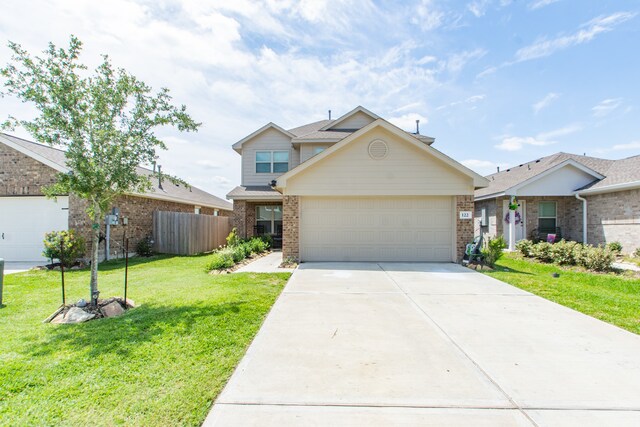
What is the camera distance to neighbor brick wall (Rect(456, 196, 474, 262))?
10.6 metres

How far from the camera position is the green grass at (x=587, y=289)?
17.7 feet

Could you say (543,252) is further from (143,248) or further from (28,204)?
(28,204)

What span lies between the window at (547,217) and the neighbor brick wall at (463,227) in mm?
7421

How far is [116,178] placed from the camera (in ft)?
17.3

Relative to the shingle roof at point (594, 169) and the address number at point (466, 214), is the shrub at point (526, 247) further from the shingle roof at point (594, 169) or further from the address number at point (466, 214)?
the address number at point (466, 214)

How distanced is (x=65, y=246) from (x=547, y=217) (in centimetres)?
2035

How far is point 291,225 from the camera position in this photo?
10844mm

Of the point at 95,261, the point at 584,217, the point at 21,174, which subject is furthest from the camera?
the point at 584,217

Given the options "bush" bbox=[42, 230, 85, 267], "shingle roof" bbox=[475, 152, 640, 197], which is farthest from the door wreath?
"bush" bbox=[42, 230, 85, 267]

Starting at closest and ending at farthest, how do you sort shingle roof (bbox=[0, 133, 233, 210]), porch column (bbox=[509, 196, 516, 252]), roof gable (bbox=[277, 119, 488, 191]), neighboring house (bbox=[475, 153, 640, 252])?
roof gable (bbox=[277, 119, 488, 191]), shingle roof (bbox=[0, 133, 233, 210]), neighboring house (bbox=[475, 153, 640, 252]), porch column (bbox=[509, 196, 516, 252])

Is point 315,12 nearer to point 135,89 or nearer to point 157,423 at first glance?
point 135,89

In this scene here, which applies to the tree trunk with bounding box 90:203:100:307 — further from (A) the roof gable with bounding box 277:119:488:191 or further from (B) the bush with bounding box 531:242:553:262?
(B) the bush with bounding box 531:242:553:262

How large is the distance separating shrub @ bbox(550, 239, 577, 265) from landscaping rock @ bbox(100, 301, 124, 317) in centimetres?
1314

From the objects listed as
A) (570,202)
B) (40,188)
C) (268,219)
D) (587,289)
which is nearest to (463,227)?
(587,289)
